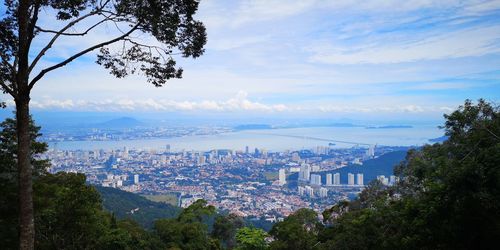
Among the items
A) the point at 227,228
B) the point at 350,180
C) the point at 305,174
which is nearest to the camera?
the point at 227,228

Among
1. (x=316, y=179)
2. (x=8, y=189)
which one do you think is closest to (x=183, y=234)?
(x=8, y=189)

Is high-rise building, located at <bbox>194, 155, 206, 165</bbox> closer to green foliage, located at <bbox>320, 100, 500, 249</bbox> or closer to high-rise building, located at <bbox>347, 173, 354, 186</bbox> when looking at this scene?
high-rise building, located at <bbox>347, 173, 354, 186</bbox>

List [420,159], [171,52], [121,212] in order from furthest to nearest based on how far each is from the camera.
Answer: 1. [121,212]
2. [420,159]
3. [171,52]

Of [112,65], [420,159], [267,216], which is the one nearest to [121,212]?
[267,216]

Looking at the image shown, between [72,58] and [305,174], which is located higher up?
[72,58]

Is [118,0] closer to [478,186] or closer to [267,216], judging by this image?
[478,186]

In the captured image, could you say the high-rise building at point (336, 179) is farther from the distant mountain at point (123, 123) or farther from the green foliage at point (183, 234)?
the distant mountain at point (123, 123)

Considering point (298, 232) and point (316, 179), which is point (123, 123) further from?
point (298, 232)
